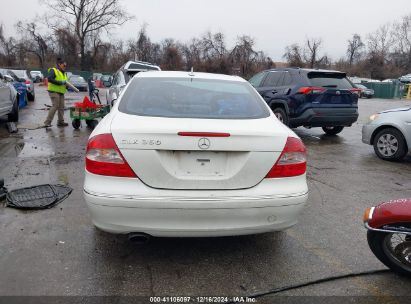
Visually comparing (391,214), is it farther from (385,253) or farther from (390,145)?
(390,145)

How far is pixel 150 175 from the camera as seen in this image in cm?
291

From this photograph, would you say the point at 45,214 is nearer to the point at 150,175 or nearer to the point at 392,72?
the point at 150,175

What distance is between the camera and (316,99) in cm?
905

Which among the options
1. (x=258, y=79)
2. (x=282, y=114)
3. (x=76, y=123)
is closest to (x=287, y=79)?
(x=282, y=114)

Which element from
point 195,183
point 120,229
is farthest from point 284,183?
point 120,229

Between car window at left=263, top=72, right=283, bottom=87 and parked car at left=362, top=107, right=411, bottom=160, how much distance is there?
9.55 ft

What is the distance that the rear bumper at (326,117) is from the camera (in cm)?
900

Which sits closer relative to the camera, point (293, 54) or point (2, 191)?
point (2, 191)

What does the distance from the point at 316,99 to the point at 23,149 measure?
6.28m

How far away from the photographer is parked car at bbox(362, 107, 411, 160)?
23.8 feet

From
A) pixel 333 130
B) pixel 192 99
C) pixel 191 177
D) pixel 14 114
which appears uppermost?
pixel 192 99

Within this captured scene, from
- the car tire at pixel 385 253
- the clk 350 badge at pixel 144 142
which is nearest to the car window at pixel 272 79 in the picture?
the car tire at pixel 385 253

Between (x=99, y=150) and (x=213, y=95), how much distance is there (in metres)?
1.31

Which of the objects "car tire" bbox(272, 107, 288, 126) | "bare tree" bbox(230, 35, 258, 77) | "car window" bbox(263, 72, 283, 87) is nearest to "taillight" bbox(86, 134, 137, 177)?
"car tire" bbox(272, 107, 288, 126)
